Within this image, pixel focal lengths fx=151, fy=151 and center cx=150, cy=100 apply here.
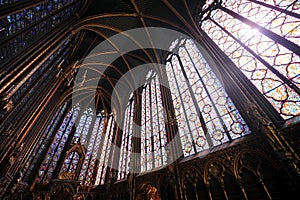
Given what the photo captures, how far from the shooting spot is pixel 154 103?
8359mm

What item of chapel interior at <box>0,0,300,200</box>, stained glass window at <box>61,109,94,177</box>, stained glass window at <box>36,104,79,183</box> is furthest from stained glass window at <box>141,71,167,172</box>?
stained glass window at <box>36,104,79,183</box>

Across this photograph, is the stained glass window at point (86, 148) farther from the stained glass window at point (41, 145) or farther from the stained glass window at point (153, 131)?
the stained glass window at point (153, 131)

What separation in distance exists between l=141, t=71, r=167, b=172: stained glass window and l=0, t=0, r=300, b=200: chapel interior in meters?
0.07

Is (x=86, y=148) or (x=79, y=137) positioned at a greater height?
(x=79, y=137)

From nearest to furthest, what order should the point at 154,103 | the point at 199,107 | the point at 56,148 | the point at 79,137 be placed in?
the point at 199,107, the point at 154,103, the point at 56,148, the point at 79,137

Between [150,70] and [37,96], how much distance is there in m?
6.38

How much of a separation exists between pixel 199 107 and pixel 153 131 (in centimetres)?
297

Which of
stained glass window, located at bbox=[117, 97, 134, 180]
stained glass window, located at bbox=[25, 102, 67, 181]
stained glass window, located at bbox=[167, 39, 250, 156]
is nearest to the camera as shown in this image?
stained glass window, located at bbox=[167, 39, 250, 156]

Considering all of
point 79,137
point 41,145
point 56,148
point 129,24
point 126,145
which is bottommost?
point 126,145

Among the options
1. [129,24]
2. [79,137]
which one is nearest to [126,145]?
[79,137]

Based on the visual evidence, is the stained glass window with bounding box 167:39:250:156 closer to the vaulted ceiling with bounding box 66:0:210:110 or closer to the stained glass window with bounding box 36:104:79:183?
the vaulted ceiling with bounding box 66:0:210:110

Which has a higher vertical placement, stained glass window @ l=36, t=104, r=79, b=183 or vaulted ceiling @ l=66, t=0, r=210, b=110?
vaulted ceiling @ l=66, t=0, r=210, b=110

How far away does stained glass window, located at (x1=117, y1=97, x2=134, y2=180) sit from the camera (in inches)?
332

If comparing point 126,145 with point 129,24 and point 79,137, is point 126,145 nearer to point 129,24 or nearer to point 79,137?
point 79,137
